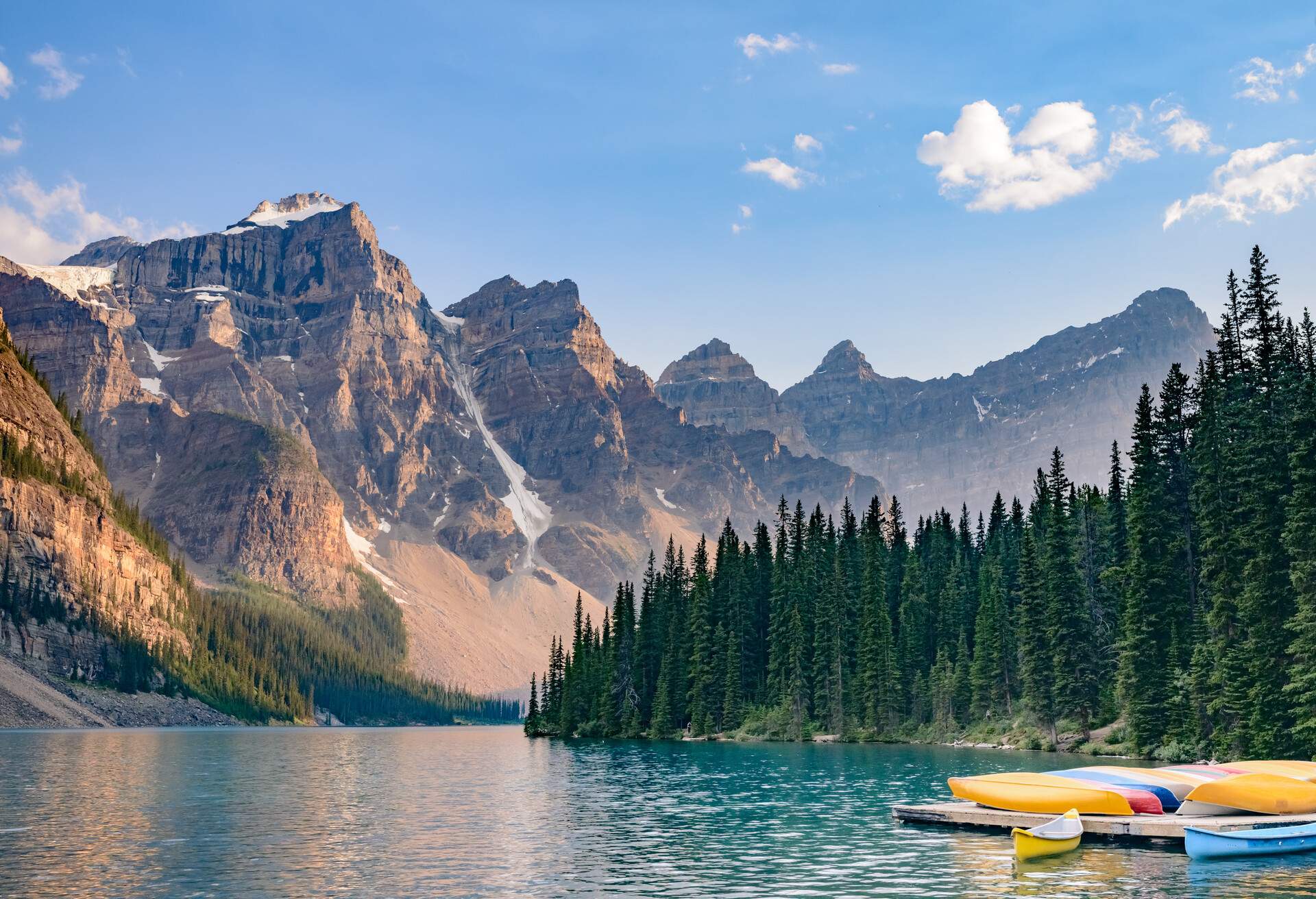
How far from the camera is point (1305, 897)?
113ft

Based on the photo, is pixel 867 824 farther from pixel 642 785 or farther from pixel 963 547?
pixel 963 547

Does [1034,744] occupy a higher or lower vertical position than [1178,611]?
lower

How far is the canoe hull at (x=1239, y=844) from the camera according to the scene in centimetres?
4247

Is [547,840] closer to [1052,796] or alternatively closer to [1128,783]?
[1052,796]

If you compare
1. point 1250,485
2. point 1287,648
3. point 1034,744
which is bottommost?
point 1034,744

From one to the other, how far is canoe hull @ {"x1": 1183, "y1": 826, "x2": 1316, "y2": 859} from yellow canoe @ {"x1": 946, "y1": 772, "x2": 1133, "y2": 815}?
5179 millimetres

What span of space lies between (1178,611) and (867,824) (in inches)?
1866

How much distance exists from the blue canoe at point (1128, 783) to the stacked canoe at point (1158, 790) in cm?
3

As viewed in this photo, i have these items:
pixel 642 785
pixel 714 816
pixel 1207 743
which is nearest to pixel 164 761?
pixel 642 785

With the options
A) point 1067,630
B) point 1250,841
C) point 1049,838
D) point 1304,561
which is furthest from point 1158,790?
point 1067,630

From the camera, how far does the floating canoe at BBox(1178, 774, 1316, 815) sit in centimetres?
4709

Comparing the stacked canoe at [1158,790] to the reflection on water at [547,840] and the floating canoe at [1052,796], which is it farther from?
the reflection on water at [547,840]

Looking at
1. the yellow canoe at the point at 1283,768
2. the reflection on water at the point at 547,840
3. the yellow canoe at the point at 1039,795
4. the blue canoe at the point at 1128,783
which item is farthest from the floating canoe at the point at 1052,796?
the yellow canoe at the point at 1283,768

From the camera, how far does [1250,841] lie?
42.9 meters
